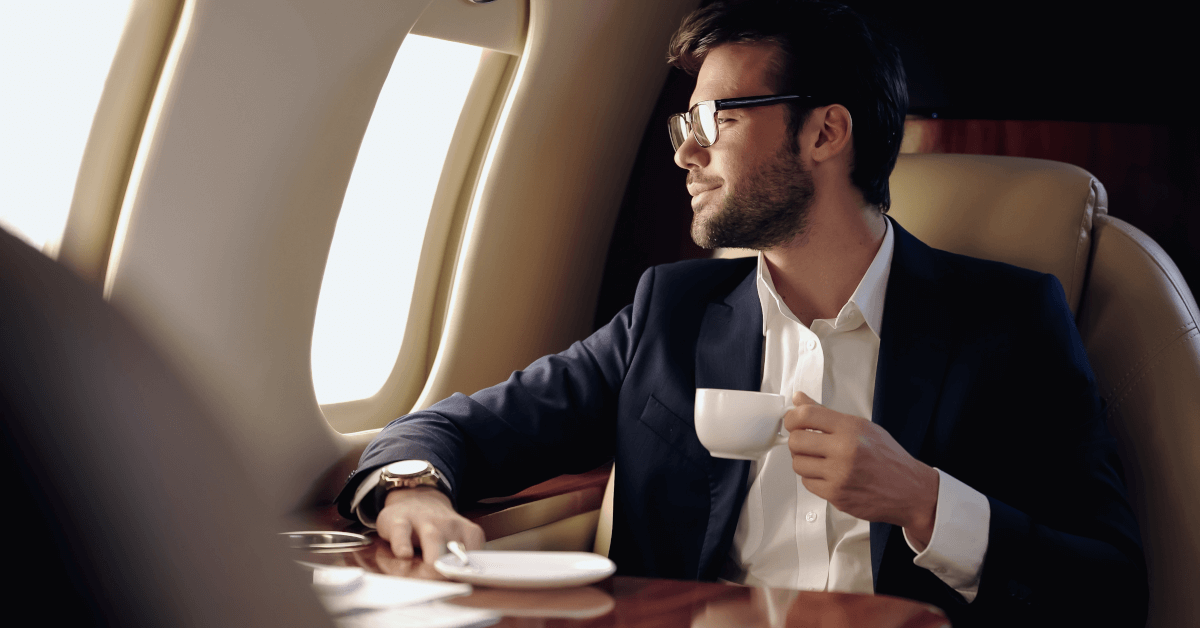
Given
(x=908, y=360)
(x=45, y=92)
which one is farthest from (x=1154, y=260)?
(x=45, y=92)

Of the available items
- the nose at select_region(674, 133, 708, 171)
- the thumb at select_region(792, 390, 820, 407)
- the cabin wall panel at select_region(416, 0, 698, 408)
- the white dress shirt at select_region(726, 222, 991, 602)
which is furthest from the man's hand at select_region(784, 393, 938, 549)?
the cabin wall panel at select_region(416, 0, 698, 408)

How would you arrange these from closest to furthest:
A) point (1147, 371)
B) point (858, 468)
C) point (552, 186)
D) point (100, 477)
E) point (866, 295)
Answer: point (100, 477)
point (858, 468)
point (1147, 371)
point (866, 295)
point (552, 186)

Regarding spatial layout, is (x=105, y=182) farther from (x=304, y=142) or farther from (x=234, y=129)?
(x=304, y=142)

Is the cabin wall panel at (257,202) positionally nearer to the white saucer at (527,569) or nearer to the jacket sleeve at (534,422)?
the jacket sleeve at (534,422)

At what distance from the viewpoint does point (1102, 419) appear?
4.24 feet

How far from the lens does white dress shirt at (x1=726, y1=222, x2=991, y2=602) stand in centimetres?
138

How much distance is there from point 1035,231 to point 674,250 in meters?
1.05

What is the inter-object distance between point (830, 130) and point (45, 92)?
1.27 meters

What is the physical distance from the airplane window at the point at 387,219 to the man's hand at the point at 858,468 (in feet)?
3.68

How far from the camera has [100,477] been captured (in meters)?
0.21

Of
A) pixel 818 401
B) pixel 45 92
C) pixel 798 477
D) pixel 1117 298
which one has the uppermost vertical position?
pixel 45 92

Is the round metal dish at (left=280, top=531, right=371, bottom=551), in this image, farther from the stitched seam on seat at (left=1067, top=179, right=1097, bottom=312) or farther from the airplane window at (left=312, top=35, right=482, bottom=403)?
the stitched seam on seat at (left=1067, top=179, right=1097, bottom=312)

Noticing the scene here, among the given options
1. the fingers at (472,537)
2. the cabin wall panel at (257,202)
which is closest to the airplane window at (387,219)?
the cabin wall panel at (257,202)

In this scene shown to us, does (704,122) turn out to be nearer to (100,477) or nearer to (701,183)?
(701,183)
